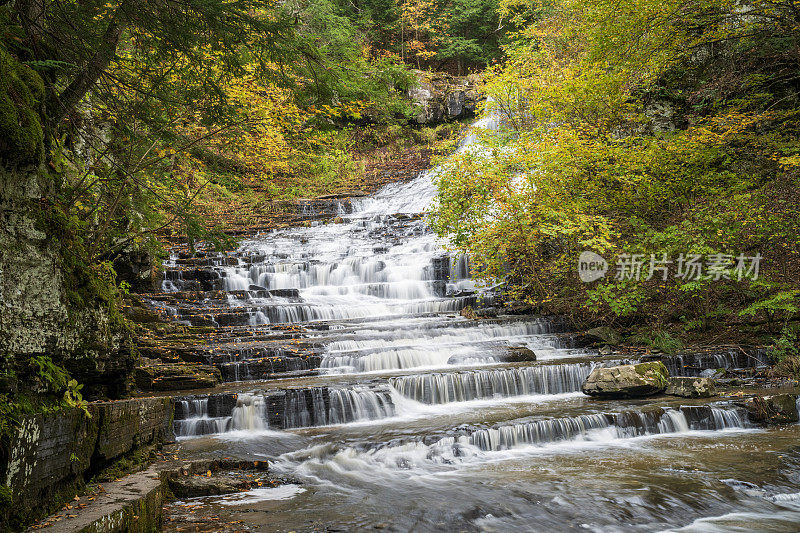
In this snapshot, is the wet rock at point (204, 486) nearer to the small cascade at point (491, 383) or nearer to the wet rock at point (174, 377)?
the small cascade at point (491, 383)

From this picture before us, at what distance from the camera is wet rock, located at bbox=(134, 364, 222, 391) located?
24.3 ft

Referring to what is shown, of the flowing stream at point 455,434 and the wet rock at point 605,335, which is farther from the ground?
the wet rock at point 605,335

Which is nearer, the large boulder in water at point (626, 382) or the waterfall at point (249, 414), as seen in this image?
the waterfall at point (249, 414)

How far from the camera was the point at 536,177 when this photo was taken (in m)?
10.2

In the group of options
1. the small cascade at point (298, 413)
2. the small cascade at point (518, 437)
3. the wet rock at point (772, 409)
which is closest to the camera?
the small cascade at point (518, 437)

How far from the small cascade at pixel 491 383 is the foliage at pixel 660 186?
2.13 meters

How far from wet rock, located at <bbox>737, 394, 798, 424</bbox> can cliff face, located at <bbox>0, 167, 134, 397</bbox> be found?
784cm

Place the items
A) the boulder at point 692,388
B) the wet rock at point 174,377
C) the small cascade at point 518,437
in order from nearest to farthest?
1. the small cascade at point 518,437
2. the boulder at point 692,388
3. the wet rock at point 174,377

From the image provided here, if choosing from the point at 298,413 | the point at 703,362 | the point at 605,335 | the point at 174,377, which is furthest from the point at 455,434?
the point at 605,335

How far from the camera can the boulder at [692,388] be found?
7162mm

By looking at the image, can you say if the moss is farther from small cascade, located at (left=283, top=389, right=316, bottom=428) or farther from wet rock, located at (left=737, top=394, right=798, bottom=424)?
wet rock, located at (left=737, top=394, right=798, bottom=424)

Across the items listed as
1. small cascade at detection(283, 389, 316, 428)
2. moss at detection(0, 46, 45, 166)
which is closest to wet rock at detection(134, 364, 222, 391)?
small cascade at detection(283, 389, 316, 428)

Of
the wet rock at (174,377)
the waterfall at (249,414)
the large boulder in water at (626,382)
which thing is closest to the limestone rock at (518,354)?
the large boulder in water at (626,382)

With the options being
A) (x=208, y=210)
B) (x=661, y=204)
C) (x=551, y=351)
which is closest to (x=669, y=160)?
(x=661, y=204)
